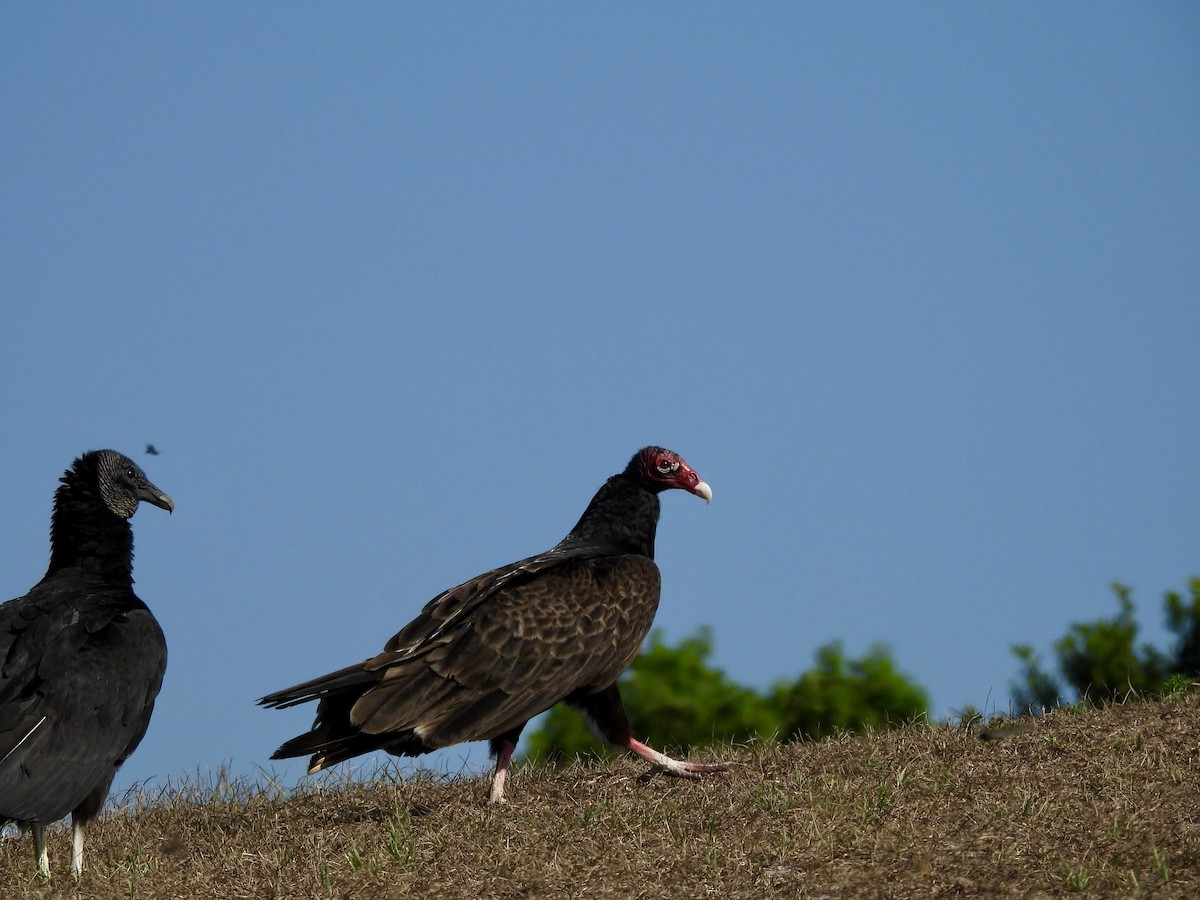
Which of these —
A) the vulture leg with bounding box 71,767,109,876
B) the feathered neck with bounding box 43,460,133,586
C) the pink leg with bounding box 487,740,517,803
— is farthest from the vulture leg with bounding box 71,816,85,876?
the pink leg with bounding box 487,740,517,803

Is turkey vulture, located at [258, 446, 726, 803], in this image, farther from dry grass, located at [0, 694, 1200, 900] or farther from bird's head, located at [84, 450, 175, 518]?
bird's head, located at [84, 450, 175, 518]

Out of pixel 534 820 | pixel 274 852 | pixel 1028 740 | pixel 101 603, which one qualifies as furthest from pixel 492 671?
pixel 1028 740

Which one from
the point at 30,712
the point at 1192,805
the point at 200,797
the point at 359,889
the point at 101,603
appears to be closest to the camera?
the point at 359,889

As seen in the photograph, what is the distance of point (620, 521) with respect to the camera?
7.27 metres

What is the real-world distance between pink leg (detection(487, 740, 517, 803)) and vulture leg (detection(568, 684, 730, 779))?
0.43m

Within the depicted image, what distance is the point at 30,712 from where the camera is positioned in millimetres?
6047

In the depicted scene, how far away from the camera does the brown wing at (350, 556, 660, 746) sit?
615 cm

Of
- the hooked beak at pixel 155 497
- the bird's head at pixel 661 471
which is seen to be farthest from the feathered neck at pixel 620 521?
the hooked beak at pixel 155 497

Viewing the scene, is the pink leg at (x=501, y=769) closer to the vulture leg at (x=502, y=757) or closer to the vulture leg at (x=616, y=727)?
the vulture leg at (x=502, y=757)

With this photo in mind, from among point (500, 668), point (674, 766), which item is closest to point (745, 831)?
point (674, 766)

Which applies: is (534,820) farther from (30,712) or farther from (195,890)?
(30,712)

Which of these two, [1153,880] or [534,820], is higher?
[534,820]

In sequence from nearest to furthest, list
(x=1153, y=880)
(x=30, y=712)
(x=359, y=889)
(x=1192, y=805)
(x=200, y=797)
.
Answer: (x=1153, y=880)
(x=359, y=889)
(x=1192, y=805)
(x=30, y=712)
(x=200, y=797)

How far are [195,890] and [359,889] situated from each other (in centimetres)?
77
